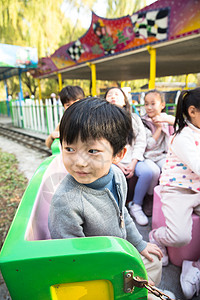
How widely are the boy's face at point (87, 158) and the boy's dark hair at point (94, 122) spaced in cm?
2

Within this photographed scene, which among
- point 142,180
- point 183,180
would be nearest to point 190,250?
point 183,180

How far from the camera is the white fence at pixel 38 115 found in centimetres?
561

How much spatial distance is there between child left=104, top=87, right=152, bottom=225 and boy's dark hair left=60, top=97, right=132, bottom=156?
1.13 meters

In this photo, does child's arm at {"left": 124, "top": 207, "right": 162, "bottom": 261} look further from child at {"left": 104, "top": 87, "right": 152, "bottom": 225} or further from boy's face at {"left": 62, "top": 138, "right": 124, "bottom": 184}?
child at {"left": 104, "top": 87, "right": 152, "bottom": 225}

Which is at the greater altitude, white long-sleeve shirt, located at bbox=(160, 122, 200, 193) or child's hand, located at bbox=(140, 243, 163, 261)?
white long-sleeve shirt, located at bbox=(160, 122, 200, 193)

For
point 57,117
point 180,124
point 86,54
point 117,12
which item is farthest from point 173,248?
point 117,12

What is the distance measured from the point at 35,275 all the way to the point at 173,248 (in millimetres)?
1133

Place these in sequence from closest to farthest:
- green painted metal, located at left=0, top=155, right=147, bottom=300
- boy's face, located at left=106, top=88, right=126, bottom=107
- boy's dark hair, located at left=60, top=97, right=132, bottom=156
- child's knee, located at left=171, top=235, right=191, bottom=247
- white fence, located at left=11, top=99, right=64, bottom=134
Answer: green painted metal, located at left=0, top=155, right=147, bottom=300 < boy's dark hair, located at left=60, top=97, right=132, bottom=156 < child's knee, located at left=171, top=235, right=191, bottom=247 < boy's face, located at left=106, top=88, right=126, bottom=107 < white fence, located at left=11, top=99, right=64, bottom=134

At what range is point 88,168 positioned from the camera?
0.74 m

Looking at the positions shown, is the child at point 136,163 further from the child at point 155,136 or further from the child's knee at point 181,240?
the child's knee at point 181,240

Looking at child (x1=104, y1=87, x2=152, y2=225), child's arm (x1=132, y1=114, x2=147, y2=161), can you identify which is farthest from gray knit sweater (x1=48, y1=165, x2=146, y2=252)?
child's arm (x1=132, y1=114, x2=147, y2=161)

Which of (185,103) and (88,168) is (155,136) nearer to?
(185,103)

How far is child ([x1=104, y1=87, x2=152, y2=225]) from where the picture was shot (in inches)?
74.9

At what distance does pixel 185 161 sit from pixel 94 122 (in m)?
0.86
